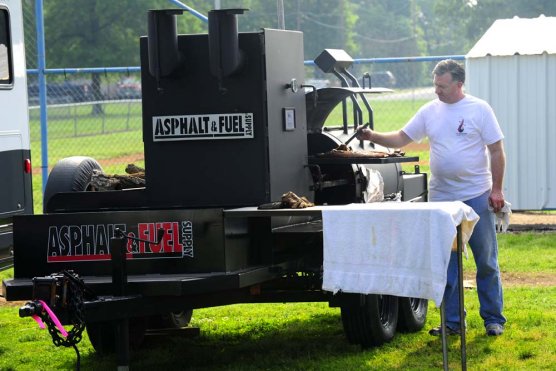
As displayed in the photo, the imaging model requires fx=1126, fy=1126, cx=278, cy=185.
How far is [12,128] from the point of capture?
9.75 metres

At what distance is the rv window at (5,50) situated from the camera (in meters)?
9.85

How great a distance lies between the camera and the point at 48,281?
5895mm

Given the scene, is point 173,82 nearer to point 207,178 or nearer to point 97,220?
point 207,178

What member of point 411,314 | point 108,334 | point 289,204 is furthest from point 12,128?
point 289,204

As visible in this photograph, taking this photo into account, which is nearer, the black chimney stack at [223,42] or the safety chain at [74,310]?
the safety chain at [74,310]

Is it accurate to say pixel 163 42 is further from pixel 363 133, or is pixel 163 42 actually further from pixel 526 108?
pixel 526 108

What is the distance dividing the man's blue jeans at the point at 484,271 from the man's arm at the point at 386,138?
2.20 ft

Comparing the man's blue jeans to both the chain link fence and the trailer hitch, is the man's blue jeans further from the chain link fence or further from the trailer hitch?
the chain link fence

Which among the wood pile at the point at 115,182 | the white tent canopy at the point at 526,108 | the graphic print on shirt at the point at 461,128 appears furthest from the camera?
the white tent canopy at the point at 526,108

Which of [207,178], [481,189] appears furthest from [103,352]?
[481,189]

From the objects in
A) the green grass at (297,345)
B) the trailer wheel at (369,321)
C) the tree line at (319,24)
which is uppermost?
the tree line at (319,24)

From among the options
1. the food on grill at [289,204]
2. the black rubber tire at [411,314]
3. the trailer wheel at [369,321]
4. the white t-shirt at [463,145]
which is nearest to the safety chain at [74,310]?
the food on grill at [289,204]

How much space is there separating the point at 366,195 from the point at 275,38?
57.7 inches

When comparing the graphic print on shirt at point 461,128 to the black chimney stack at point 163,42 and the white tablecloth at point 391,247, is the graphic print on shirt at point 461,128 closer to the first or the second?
the white tablecloth at point 391,247
